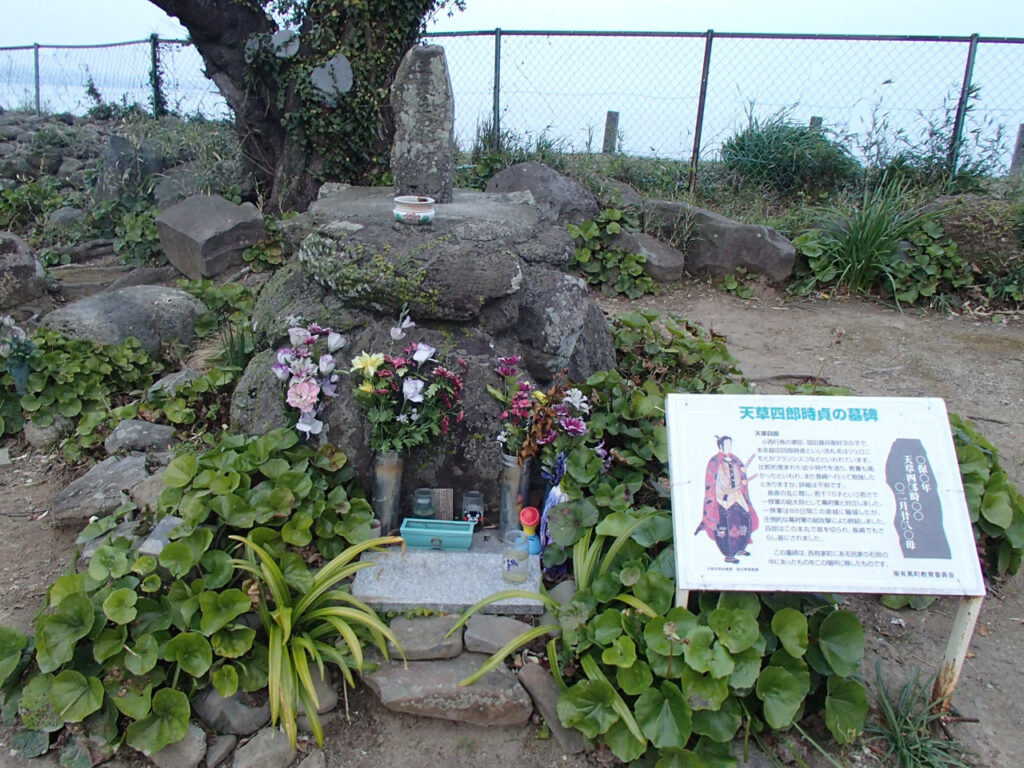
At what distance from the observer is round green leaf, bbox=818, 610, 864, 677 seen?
88.5 inches

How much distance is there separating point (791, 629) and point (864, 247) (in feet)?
15.8

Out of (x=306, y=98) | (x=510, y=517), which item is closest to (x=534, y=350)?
(x=510, y=517)

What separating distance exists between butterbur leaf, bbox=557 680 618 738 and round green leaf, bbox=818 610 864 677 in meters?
0.66

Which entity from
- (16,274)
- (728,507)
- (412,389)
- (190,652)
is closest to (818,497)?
(728,507)

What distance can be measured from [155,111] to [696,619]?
10901 mm

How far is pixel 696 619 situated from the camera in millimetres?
2289

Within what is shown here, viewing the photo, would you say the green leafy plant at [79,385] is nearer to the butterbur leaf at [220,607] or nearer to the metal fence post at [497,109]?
the butterbur leaf at [220,607]

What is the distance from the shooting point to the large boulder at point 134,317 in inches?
169

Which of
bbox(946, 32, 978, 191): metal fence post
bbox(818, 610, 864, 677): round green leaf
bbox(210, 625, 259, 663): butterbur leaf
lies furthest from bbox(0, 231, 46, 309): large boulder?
bbox(946, 32, 978, 191): metal fence post

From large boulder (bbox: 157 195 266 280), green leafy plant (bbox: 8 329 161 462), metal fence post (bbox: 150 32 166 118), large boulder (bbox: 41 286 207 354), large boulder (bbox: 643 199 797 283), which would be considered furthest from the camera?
metal fence post (bbox: 150 32 166 118)

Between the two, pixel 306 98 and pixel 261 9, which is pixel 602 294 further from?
pixel 261 9

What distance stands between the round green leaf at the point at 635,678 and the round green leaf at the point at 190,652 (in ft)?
4.05

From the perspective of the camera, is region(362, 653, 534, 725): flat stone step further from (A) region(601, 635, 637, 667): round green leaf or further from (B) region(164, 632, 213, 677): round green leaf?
(B) region(164, 632, 213, 677): round green leaf

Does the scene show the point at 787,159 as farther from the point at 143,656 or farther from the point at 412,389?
the point at 143,656
